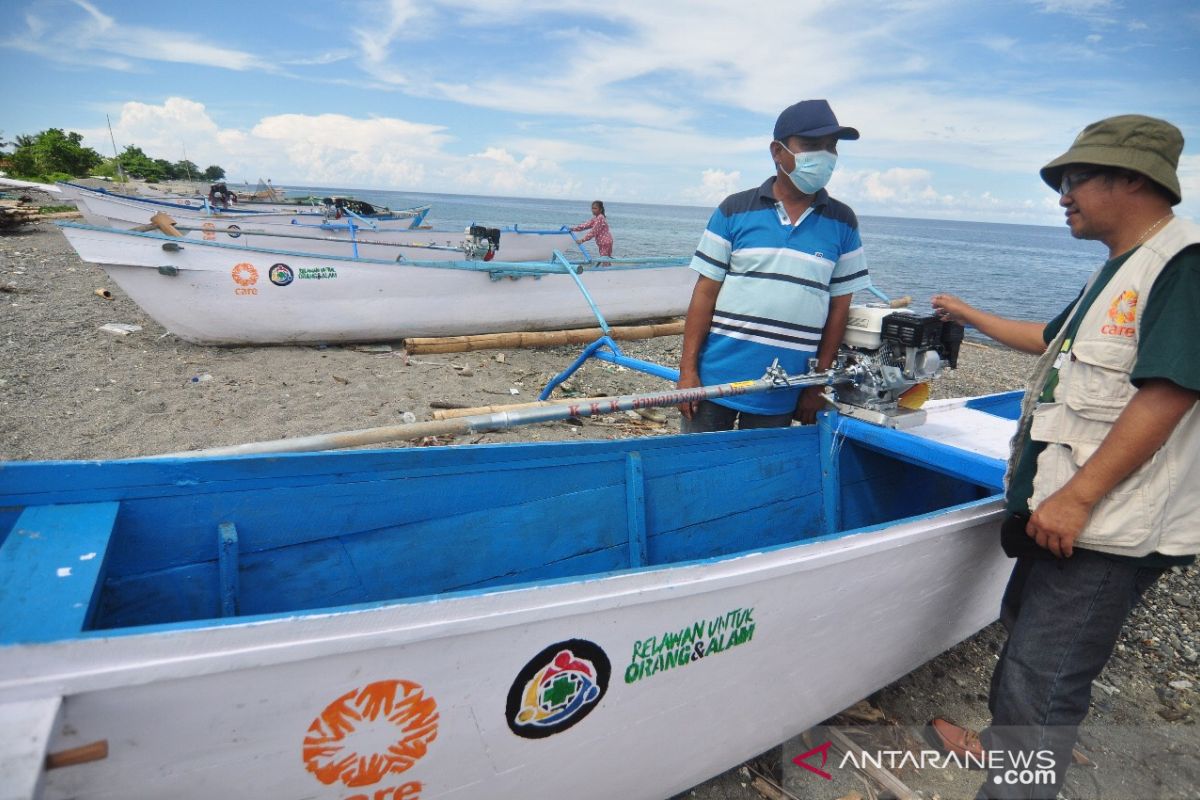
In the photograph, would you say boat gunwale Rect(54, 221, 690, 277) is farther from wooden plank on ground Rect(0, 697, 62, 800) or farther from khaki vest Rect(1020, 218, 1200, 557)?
khaki vest Rect(1020, 218, 1200, 557)

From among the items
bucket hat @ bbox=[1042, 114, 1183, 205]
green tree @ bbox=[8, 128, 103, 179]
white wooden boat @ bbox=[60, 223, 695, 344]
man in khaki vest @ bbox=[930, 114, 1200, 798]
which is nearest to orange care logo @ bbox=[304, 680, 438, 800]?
man in khaki vest @ bbox=[930, 114, 1200, 798]

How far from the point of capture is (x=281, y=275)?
24.2 ft

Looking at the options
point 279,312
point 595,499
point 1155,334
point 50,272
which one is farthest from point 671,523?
point 50,272

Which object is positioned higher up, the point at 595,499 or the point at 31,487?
the point at 31,487

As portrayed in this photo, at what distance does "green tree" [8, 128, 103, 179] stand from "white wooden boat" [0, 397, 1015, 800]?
175 feet

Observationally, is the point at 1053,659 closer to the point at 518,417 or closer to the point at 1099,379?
the point at 1099,379

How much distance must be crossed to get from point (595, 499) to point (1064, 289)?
38.9 m

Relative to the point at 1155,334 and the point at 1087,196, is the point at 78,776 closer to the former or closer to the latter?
the point at 1155,334

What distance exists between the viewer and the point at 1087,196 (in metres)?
1.88

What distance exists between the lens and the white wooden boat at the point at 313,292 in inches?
270

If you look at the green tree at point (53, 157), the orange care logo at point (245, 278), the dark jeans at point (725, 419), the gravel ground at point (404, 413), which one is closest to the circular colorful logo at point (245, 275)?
the orange care logo at point (245, 278)

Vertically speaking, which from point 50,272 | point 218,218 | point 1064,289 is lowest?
point 1064,289

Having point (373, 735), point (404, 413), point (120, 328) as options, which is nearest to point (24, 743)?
point (373, 735)

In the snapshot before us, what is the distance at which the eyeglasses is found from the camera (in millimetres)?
1860
